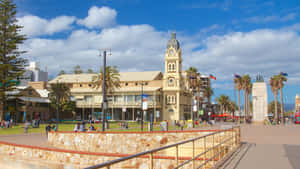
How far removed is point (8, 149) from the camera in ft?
62.6

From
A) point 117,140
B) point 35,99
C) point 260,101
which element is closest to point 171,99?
point 260,101

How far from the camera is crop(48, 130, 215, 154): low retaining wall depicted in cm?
1958

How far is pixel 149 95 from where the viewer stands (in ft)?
200

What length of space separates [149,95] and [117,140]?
133ft

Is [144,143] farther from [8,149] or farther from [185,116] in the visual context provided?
[185,116]

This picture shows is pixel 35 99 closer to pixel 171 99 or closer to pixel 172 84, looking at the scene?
pixel 171 99

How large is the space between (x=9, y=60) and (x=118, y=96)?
85.4ft

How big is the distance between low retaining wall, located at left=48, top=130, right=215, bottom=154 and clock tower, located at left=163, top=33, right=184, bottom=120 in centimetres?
4076

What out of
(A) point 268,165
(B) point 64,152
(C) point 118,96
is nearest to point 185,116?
(C) point 118,96

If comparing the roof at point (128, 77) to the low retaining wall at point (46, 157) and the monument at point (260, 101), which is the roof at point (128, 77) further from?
the low retaining wall at point (46, 157)

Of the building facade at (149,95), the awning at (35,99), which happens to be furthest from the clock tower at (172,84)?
the awning at (35,99)

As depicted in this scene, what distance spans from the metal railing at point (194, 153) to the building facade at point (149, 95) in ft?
149

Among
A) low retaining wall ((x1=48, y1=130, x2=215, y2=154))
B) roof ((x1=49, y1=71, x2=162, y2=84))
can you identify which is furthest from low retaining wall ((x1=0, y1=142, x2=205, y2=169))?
roof ((x1=49, y1=71, x2=162, y2=84))

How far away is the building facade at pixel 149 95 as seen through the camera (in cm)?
6141
